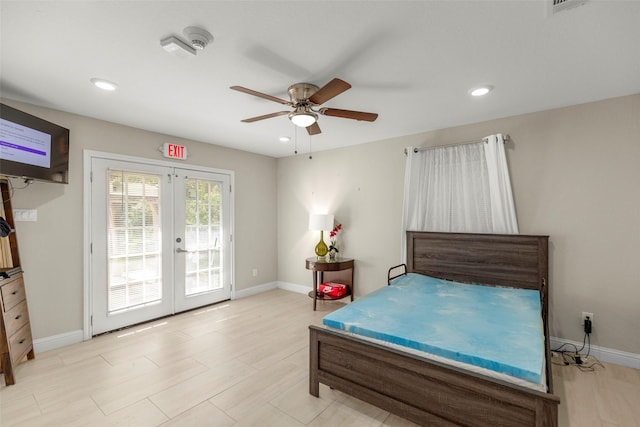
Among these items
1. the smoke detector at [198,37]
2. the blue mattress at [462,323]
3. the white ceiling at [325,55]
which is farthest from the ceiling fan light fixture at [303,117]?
the blue mattress at [462,323]

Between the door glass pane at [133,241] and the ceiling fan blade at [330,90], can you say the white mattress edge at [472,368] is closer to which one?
the ceiling fan blade at [330,90]

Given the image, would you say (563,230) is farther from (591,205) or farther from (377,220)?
(377,220)

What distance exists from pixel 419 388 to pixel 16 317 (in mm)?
3479

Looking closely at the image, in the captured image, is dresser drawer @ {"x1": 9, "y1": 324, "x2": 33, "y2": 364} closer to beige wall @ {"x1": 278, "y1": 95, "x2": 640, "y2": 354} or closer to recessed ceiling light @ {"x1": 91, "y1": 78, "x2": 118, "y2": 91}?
recessed ceiling light @ {"x1": 91, "y1": 78, "x2": 118, "y2": 91}

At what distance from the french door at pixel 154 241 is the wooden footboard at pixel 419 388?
2.66 m

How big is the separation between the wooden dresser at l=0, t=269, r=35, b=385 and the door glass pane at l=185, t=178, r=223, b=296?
1.68m

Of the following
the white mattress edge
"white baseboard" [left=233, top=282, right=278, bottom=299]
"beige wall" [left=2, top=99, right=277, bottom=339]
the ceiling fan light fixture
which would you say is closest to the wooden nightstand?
"white baseboard" [left=233, top=282, right=278, bottom=299]

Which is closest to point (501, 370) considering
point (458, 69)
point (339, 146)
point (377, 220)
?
point (458, 69)

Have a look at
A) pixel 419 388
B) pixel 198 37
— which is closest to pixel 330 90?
pixel 198 37

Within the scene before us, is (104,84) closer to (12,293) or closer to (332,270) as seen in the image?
(12,293)

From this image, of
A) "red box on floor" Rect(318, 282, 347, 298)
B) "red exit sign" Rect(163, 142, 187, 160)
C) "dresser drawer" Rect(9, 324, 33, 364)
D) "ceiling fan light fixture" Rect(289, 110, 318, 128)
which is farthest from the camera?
"red box on floor" Rect(318, 282, 347, 298)

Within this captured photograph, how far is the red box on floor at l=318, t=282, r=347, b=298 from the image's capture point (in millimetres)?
4258

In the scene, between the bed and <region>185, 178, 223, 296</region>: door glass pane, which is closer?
the bed

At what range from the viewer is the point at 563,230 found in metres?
2.97
